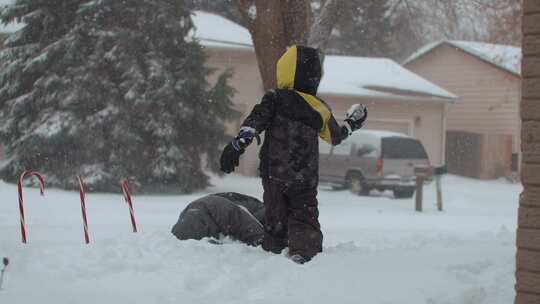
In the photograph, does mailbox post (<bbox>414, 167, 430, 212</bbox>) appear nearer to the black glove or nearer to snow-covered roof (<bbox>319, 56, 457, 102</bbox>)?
snow-covered roof (<bbox>319, 56, 457, 102</bbox>)

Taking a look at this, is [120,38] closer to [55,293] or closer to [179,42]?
[179,42]

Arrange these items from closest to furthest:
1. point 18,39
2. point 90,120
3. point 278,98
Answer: point 278,98 → point 90,120 → point 18,39

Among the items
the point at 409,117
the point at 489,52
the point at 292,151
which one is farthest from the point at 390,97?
the point at 292,151

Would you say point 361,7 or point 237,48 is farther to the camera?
point 237,48

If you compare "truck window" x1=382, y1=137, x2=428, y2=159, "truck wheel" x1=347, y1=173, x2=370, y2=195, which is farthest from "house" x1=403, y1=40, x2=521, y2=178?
"truck wheel" x1=347, y1=173, x2=370, y2=195

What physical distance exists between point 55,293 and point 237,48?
61.6ft

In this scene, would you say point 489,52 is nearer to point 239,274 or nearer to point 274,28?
point 274,28

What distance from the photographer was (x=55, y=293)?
473 centimetres

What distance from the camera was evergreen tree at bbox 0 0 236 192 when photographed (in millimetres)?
16953

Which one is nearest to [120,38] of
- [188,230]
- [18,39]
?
[18,39]

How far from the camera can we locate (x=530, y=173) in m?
4.18

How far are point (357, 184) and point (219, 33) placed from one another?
7.60m

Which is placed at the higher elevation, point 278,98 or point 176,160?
point 278,98

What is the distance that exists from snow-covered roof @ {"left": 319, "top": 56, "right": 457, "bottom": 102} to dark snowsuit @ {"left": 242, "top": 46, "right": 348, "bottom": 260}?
1794cm
